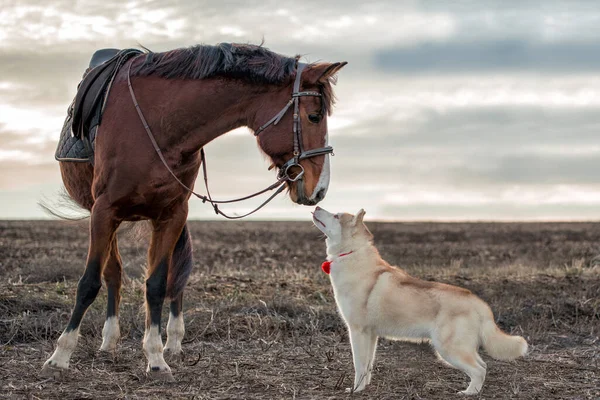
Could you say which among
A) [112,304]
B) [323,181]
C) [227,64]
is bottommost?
[112,304]

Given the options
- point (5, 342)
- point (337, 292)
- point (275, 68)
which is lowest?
point (5, 342)

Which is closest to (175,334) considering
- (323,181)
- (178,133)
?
(178,133)

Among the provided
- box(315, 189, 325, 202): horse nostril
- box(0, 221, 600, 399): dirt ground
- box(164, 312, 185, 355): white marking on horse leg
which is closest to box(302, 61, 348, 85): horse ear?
box(315, 189, 325, 202): horse nostril

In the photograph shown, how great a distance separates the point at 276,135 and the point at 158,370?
8.65 ft

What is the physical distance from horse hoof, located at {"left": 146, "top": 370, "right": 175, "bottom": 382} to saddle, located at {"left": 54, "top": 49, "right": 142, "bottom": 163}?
2.40 m

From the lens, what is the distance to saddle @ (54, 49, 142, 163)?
309 inches

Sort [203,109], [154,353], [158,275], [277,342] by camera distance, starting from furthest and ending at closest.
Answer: [277,342] < [158,275] < [154,353] < [203,109]

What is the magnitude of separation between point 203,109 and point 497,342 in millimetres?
3472

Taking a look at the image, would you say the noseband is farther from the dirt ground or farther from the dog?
the dirt ground

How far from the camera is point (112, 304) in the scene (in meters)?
9.12

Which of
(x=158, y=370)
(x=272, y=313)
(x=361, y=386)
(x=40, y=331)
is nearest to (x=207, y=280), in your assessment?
(x=272, y=313)

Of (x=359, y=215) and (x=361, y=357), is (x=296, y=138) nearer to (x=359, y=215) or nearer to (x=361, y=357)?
(x=359, y=215)

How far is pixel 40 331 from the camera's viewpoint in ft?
31.9

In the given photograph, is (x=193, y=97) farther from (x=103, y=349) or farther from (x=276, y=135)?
(x=103, y=349)
